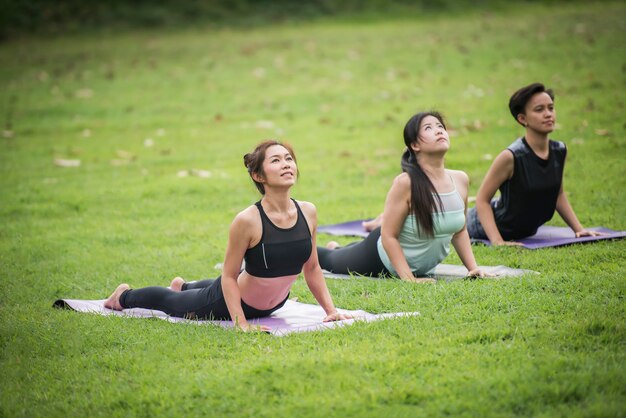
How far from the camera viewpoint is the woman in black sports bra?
5461mm

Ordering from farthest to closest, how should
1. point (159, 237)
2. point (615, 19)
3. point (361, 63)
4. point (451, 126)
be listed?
point (615, 19) < point (361, 63) < point (451, 126) < point (159, 237)

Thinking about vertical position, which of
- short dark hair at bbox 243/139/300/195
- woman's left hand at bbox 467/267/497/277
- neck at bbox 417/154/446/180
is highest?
short dark hair at bbox 243/139/300/195

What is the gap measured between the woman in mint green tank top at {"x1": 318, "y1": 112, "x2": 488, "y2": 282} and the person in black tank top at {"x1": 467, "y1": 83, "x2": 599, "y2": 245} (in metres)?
0.87

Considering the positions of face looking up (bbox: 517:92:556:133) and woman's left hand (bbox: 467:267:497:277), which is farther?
face looking up (bbox: 517:92:556:133)

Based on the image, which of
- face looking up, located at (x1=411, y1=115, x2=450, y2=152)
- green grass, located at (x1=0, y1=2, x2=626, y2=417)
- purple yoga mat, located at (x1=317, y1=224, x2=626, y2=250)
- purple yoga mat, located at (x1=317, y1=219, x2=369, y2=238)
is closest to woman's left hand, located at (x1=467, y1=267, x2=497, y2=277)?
green grass, located at (x1=0, y1=2, x2=626, y2=417)

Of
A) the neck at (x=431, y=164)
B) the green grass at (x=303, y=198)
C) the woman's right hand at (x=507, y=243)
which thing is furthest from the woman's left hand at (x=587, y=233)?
the neck at (x=431, y=164)

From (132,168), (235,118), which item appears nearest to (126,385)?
(132,168)

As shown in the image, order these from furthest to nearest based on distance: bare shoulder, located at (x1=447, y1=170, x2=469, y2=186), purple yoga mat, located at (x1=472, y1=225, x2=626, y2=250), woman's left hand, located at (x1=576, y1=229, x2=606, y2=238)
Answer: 1. woman's left hand, located at (x1=576, y1=229, x2=606, y2=238)
2. purple yoga mat, located at (x1=472, y1=225, x2=626, y2=250)
3. bare shoulder, located at (x1=447, y1=170, x2=469, y2=186)

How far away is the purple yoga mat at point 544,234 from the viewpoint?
24.0ft

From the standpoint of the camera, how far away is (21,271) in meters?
7.68

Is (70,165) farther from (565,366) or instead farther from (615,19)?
(615,19)

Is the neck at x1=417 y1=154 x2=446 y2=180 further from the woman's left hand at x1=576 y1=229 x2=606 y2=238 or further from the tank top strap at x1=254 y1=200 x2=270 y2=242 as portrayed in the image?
the woman's left hand at x1=576 y1=229 x2=606 y2=238

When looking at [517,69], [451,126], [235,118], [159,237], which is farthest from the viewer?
[517,69]

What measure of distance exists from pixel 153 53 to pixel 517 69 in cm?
1169
